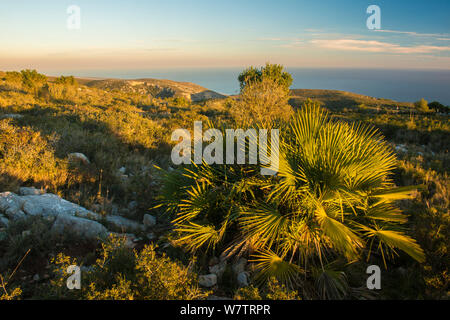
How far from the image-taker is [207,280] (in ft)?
11.4

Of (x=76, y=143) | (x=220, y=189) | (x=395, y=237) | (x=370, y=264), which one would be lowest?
(x=370, y=264)

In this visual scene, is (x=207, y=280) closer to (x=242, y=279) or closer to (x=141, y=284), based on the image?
(x=242, y=279)

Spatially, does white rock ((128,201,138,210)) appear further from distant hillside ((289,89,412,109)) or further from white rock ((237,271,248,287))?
distant hillside ((289,89,412,109))

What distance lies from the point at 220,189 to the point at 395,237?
2.47 metres

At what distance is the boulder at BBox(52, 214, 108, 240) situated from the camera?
160 inches

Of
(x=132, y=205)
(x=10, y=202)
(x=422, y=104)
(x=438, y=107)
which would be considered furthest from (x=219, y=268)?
(x=438, y=107)

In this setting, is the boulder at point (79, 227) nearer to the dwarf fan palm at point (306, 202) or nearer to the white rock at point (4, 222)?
the white rock at point (4, 222)

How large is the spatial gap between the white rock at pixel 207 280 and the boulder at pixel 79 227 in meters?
1.74

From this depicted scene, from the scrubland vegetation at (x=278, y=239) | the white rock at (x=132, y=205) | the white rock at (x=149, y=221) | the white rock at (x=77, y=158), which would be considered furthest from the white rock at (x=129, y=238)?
the white rock at (x=77, y=158)

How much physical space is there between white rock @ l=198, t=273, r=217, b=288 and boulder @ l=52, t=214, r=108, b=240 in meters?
1.74
